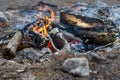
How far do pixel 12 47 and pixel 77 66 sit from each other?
1.41 meters

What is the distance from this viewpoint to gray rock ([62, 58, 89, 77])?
16.8 feet

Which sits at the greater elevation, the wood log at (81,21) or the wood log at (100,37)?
the wood log at (81,21)

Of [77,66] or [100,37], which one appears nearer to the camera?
[77,66]

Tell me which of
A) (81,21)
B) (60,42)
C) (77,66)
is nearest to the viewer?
(77,66)

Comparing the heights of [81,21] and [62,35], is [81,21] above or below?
above

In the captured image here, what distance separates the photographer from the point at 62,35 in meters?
6.45

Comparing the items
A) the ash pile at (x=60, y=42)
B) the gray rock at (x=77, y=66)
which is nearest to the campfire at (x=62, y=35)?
the ash pile at (x=60, y=42)

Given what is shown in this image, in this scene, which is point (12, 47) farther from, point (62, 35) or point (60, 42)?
point (62, 35)

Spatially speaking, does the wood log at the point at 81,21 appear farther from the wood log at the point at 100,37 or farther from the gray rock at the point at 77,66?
the gray rock at the point at 77,66

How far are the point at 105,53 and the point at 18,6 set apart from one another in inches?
166

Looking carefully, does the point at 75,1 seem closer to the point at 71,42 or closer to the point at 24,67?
the point at 71,42

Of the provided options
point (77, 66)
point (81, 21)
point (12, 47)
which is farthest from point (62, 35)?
point (77, 66)

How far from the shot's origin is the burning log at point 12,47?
5.81 meters

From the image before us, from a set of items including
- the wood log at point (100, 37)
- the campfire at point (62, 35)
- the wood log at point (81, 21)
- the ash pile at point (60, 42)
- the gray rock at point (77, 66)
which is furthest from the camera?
the wood log at point (81, 21)
